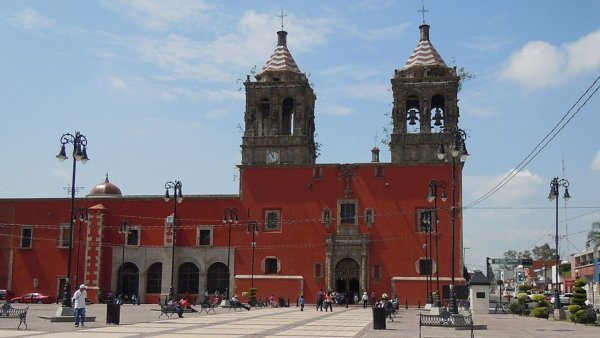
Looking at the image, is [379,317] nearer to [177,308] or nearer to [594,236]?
[177,308]

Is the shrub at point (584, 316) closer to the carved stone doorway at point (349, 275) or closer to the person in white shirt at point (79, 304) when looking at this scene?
the person in white shirt at point (79, 304)

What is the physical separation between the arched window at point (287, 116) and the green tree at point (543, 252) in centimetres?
9591

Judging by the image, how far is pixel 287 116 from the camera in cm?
5166

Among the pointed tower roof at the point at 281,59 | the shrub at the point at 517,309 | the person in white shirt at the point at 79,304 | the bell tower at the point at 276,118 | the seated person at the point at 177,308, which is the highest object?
the pointed tower roof at the point at 281,59

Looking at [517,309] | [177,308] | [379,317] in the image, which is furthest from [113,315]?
[517,309]

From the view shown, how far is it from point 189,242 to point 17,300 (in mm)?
12062

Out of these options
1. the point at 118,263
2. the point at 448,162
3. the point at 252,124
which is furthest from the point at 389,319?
the point at 118,263

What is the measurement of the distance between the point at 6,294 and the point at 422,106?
3124 centimetres

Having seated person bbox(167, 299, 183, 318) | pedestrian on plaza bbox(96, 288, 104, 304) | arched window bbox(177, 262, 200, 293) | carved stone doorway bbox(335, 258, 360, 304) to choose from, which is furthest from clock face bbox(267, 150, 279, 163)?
seated person bbox(167, 299, 183, 318)

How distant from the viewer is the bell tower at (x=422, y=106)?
47844 mm

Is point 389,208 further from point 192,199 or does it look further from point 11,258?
point 11,258

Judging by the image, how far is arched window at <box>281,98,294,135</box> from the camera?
5085 cm

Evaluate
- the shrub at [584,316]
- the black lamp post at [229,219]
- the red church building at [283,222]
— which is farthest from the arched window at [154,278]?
the shrub at [584,316]

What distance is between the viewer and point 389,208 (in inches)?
1892
